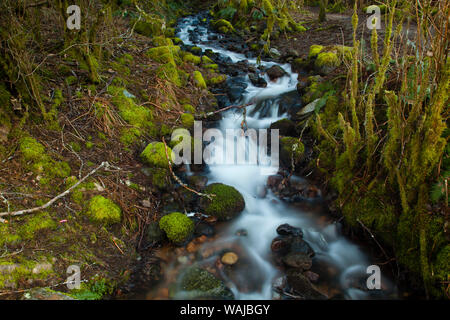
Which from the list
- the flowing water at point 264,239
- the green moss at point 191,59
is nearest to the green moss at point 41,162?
the flowing water at point 264,239

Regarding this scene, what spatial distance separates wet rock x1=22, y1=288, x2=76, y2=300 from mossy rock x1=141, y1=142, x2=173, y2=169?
7.35 ft

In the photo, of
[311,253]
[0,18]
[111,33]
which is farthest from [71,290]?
[111,33]

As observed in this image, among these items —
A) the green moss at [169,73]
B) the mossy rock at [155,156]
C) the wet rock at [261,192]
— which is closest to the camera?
the mossy rock at [155,156]

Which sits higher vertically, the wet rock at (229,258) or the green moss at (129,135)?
the green moss at (129,135)

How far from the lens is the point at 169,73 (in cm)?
658

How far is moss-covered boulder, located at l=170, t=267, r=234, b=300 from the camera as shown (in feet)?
10.5

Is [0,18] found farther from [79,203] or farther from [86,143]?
[79,203]

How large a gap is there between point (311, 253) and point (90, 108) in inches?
154

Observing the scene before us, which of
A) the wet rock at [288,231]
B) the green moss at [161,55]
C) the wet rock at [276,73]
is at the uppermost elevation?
the green moss at [161,55]

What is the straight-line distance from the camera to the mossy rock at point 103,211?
3.32 metres

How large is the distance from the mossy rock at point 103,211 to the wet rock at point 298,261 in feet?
7.02

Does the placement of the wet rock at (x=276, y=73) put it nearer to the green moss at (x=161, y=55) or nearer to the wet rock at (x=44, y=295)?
the green moss at (x=161, y=55)

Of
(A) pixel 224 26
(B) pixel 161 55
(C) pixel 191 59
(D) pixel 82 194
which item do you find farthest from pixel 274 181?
(A) pixel 224 26

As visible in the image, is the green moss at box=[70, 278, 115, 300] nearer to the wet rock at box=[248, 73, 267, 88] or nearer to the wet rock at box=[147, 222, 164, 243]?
the wet rock at box=[147, 222, 164, 243]
